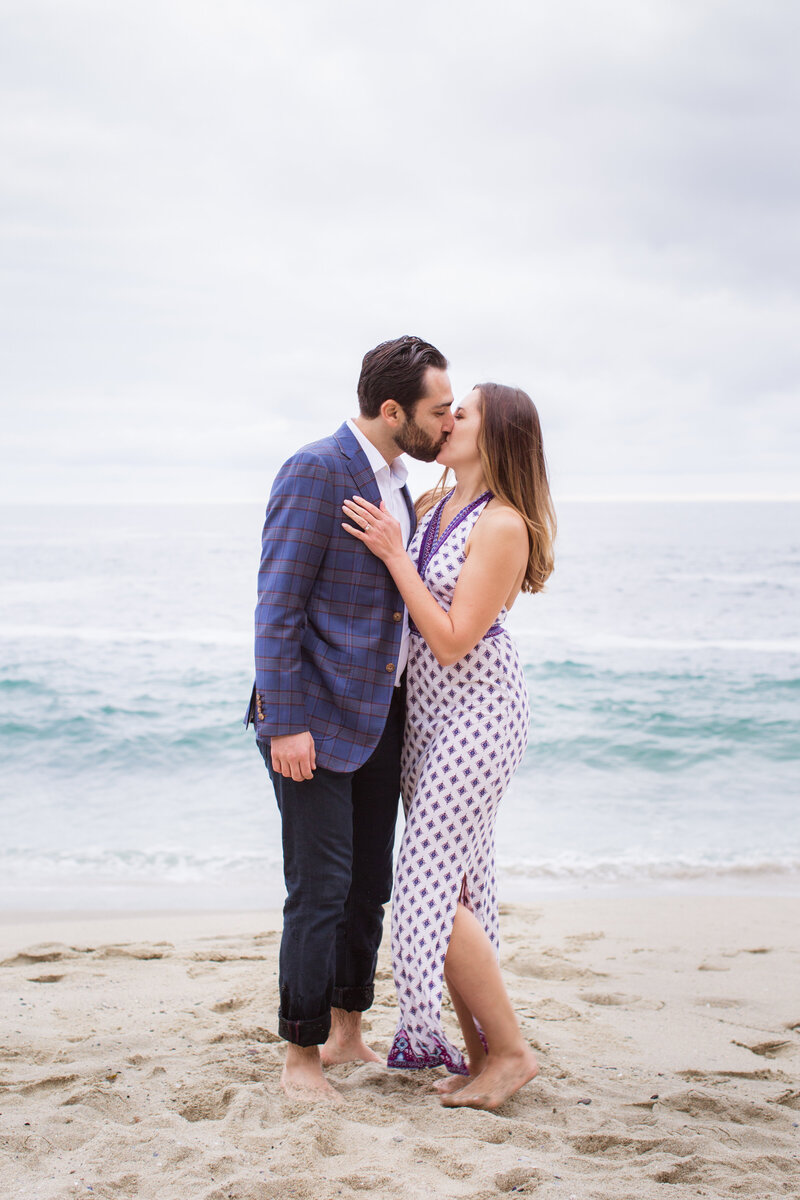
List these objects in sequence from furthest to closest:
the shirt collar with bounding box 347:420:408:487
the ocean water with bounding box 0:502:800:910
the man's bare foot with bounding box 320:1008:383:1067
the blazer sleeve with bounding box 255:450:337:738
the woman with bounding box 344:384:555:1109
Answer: the ocean water with bounding box 0:502:800:910, the man's bare foot with bounding box 320:1008:383:1067, the shirt collar with bounding box 347:420:408:487, the woman with bounding box 344:384:555:1109, the blazer sleeve with bounding box 255:450:337:738

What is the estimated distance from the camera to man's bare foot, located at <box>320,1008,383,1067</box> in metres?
3.07

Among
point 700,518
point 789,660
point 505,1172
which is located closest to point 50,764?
point 505,1172

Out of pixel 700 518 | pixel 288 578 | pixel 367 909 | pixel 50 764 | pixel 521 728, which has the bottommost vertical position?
pixel 50 764

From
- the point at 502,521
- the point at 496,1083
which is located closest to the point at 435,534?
the point at 502,521

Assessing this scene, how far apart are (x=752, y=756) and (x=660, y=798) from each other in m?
2.05

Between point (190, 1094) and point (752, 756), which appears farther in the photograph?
point (752, 756)

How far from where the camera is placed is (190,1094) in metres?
2.69

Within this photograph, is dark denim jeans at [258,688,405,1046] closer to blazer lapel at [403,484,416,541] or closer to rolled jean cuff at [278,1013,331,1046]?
rolled jean cuff at [278,1013,331,1046]

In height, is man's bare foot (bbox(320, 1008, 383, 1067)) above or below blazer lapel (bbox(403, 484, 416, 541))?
below

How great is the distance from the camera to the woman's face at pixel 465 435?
2.95 metres

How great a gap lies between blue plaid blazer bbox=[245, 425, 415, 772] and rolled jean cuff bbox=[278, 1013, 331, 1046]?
0.76 meters

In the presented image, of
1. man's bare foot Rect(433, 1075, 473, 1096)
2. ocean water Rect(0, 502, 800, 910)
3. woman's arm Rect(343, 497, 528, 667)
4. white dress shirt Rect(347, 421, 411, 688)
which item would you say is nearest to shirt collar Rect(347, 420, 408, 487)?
white dress shirt Rect(347, 421, 411, 688)

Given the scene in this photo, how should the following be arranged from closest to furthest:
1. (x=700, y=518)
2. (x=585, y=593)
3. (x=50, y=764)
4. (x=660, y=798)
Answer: (x=660, y=798)
(x=50, y=764)
(x=585, y=593)
(x=700, y=518)

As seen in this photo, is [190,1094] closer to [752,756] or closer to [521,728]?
[521,728]
